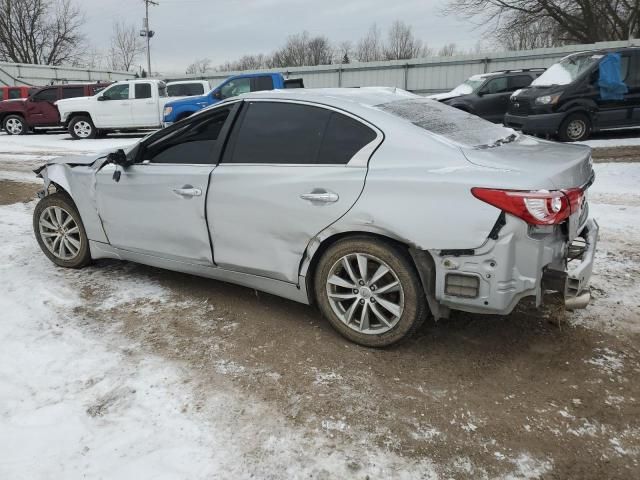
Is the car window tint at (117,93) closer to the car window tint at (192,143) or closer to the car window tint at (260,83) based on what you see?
the car window tint at (260,83)

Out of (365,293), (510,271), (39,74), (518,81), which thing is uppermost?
(39,74)

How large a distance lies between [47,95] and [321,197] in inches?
749

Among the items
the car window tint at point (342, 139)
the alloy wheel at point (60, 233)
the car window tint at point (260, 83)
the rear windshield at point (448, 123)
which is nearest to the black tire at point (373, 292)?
the car window tint at point (342, 139)

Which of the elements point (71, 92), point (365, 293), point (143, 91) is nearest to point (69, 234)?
point (365, 293)

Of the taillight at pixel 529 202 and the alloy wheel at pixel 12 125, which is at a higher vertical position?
the alloy wheel at pixel 12 125

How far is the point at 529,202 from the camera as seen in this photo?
251 cm

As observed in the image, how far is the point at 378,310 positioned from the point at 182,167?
1.80m

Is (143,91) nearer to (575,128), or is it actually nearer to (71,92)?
(71,92)

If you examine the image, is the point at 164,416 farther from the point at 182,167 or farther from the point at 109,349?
the point at 182,167

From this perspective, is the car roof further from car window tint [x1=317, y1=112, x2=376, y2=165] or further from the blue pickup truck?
the blue pickup truck

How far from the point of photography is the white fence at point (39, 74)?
30500mm

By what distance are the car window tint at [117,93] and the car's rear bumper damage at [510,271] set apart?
1593cm

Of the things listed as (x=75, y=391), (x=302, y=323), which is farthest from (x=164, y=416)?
(x=302, y=323)

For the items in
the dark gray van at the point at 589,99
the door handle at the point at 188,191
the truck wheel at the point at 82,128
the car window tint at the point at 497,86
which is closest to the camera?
the door handle at the point at 188,191
